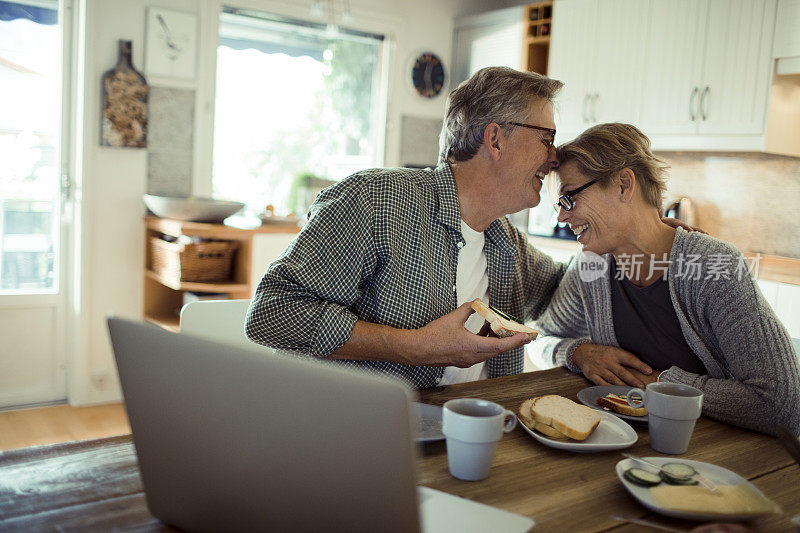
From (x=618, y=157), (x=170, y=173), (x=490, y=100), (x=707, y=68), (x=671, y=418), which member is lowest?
(x=671, y=418)

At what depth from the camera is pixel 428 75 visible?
4.73 metres

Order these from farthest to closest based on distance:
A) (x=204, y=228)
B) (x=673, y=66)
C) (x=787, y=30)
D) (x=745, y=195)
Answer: (x=745, y=195), (x=673, y=66), (x=204, y=228), (x=787, y=30)

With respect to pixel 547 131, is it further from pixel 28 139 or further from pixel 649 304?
pixel 28 139

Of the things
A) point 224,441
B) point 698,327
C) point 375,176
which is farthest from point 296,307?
point 698,327

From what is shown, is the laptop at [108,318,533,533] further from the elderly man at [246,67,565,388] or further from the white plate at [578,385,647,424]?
the elderly man at [246,67,565,388]

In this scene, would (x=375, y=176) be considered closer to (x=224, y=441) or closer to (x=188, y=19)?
(x=224, y=441)

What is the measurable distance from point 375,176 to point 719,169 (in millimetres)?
2777

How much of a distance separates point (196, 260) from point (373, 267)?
6.59 feet

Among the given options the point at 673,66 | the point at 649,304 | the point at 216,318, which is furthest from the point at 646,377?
the point at 673,66

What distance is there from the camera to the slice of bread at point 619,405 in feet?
4.16

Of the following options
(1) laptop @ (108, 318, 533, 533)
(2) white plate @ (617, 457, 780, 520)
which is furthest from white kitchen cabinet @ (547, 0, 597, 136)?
(1) laptop @ (108, 318, 533, 533)

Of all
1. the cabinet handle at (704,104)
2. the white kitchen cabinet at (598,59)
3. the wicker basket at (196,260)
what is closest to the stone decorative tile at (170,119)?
the wicker basket at (196,260)

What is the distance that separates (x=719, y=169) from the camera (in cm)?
375

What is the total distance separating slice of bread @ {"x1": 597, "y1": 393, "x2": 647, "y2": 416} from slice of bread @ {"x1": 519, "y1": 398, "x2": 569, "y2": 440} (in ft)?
0.58
